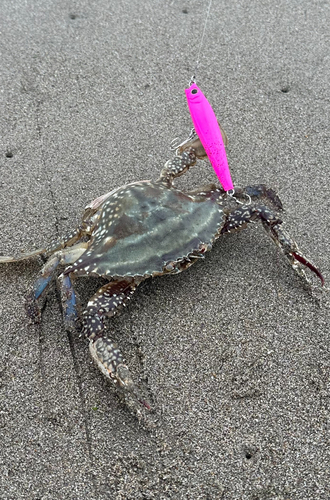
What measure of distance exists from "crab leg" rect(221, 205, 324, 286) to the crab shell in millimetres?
118

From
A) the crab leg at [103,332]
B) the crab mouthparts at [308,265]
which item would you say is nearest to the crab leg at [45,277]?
the crab leg at [103,332]

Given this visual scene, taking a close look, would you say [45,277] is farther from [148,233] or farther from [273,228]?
[273,228]

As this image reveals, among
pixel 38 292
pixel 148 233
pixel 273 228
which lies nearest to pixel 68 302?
pixel 38 292

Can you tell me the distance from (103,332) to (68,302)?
245 mm

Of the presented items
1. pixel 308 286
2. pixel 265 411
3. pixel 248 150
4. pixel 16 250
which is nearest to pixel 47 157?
pixel 16 250

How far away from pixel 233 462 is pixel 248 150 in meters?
2.02

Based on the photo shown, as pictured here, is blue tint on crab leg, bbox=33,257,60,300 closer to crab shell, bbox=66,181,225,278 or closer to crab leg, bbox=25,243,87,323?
crab leg, bbox=25,243,87,323

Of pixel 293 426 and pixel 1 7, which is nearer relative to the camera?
pixel 293 426

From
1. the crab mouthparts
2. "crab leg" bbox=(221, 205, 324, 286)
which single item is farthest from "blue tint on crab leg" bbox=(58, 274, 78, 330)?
the crab mouthparts

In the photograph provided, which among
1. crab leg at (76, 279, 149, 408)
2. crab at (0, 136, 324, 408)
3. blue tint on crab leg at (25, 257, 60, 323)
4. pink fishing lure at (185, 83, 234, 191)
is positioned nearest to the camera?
crab leg at (76, 279, 149, 408)

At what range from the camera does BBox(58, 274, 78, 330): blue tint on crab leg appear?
2.35 m

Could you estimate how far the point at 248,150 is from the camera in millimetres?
3254

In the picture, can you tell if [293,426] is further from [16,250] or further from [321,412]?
[16,250]

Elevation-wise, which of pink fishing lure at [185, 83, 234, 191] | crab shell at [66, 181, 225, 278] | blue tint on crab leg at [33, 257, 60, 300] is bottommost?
blue tint on crab leg at [33, 257, 60, 300]
